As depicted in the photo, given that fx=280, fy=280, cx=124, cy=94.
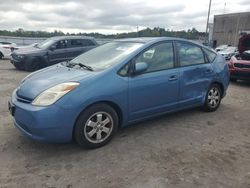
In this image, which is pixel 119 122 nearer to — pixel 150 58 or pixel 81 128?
pixel 81 128

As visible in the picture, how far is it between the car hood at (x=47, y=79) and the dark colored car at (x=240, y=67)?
6865mm

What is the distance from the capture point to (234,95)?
7.58m

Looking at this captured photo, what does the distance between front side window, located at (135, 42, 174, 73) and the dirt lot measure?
103cm

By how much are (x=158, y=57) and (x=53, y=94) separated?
6.16 ft

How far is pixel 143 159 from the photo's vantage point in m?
3.59

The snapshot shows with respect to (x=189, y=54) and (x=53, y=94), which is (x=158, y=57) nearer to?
(x=189, y=54)

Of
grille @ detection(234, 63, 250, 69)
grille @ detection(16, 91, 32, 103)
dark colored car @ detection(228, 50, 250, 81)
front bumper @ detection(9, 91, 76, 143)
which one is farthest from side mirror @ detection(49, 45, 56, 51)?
front bumper @ detection(9, 91, 76, 143)

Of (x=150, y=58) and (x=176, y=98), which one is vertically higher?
(x=150, y=58)

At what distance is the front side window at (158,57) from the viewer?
4395mm

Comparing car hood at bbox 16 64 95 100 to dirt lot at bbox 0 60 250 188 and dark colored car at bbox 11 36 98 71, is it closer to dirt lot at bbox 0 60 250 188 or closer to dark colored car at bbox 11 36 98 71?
dirt lot at bbox 0 60 250 188

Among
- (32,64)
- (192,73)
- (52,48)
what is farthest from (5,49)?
(192,73)

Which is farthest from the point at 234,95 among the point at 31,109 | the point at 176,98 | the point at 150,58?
the point at 31,109

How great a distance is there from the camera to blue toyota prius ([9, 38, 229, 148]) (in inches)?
139

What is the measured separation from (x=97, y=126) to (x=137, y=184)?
3.58ft
